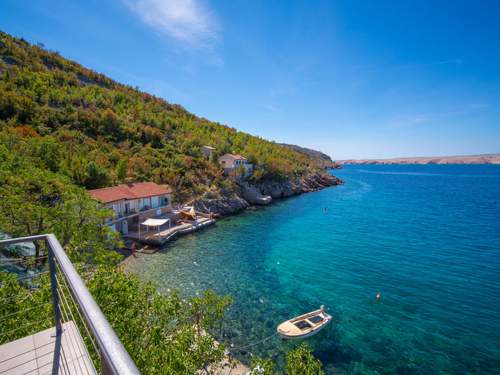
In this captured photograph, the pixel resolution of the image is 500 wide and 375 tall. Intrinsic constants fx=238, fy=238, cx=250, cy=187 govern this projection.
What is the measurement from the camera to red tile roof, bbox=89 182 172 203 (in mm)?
27984

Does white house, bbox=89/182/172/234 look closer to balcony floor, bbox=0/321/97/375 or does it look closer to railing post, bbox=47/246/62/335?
balcony floor, bbox=0/321/97/375

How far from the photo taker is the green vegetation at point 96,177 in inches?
323

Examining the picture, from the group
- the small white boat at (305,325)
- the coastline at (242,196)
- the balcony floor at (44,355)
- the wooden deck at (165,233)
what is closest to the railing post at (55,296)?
the balcony floor at (44,355)

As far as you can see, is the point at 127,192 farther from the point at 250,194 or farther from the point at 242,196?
the point at 250,194

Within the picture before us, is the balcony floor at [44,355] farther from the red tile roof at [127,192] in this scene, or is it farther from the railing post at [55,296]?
the red tile roof at [127,192]

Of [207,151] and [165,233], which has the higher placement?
[207,151]

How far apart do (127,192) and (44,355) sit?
31.0m

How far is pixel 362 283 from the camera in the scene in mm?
21375

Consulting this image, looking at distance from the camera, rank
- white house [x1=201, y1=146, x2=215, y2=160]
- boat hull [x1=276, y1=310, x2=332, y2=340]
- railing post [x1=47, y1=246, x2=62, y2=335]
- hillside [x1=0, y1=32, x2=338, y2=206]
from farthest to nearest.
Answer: white house [x1=201, y1=146, x2=215, y2=160] → hillside [x1=0, y1=32, x2=338, y2=206] → boat hull [x1=276, y1=310, x2=332, y2=340] → railing post [x1=47, y1=246, x2=62, y2=335]

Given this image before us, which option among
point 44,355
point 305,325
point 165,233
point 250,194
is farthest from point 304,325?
point 250,194

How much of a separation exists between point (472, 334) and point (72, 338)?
72.4ft

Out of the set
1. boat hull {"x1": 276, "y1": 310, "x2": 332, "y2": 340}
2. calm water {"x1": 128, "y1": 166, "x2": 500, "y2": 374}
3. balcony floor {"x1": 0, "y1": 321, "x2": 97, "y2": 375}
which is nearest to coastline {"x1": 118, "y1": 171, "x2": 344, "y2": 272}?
calm water {"x1": 128, "y1": 166, "x2": 500, "y2": 374}

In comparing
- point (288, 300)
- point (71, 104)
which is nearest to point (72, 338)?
point (288, 300)

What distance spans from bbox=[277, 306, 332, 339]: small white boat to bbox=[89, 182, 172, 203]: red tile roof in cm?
2299
